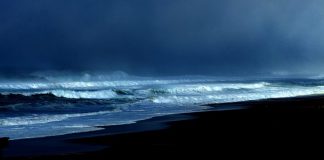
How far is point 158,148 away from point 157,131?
9.87 ft

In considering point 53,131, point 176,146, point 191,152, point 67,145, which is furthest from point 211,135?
point 53,131

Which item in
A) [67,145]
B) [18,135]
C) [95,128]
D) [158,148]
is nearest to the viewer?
[158,148]

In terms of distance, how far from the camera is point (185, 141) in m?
9.80

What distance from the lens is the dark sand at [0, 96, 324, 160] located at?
331 inches

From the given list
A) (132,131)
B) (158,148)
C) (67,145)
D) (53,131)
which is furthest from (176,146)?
(53,131)

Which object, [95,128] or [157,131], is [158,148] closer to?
[157,131]

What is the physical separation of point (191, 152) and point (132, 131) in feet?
13.0

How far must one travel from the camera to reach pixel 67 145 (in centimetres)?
975

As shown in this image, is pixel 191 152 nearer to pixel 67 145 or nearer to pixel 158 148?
pixel 158 148

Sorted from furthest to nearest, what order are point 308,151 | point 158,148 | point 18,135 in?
point 18,135 < point 158,148 < point 308,151

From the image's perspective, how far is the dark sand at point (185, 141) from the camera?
8.40 metres

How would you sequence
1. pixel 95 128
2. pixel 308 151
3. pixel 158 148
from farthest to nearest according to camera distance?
pixel 95 128
pixel 158 148
pixel 308 151

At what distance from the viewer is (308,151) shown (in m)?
8.04

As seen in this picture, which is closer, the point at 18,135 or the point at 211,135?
the point at 211,135
